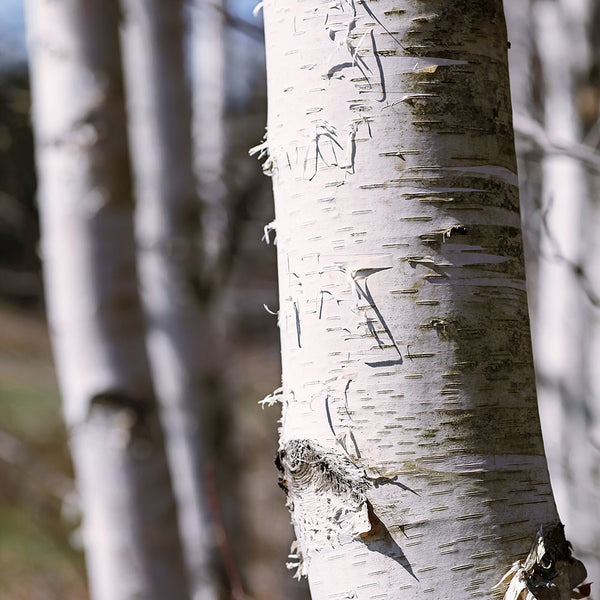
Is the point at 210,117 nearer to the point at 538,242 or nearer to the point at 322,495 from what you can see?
the point at 538,242

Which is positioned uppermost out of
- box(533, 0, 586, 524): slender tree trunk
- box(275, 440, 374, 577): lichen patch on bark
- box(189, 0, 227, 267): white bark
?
box(189, 0, 227, 267): white bark

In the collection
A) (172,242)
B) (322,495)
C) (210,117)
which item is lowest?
(322,495)

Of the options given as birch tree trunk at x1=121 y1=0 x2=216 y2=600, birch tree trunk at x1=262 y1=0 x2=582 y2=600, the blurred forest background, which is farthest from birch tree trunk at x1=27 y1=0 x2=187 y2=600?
birch tree trunk at x1=262 y1=0 x2=582 y2=600

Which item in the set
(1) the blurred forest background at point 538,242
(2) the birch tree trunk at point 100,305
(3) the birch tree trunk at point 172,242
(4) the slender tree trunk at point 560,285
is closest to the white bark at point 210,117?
(1) the blurred forest background at point 538,242

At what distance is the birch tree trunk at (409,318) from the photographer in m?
0.72

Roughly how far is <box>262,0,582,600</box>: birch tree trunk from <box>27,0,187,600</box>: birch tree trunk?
1.43 meters

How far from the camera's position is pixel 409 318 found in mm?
722

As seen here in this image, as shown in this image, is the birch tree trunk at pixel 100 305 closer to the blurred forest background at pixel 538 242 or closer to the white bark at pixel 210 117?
the blurred forest background at pixel 538 242

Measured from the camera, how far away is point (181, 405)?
9.16 ft

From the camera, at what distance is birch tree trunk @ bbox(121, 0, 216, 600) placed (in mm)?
2779

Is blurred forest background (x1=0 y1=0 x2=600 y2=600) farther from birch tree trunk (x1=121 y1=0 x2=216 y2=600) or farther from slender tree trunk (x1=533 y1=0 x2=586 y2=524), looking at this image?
birch tree trunk (x1=121 y1=0 x2=216 y2=600)

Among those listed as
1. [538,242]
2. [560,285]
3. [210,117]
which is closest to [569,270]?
[560,285]

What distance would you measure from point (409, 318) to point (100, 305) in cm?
153

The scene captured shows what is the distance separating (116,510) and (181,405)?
29.4 inches
